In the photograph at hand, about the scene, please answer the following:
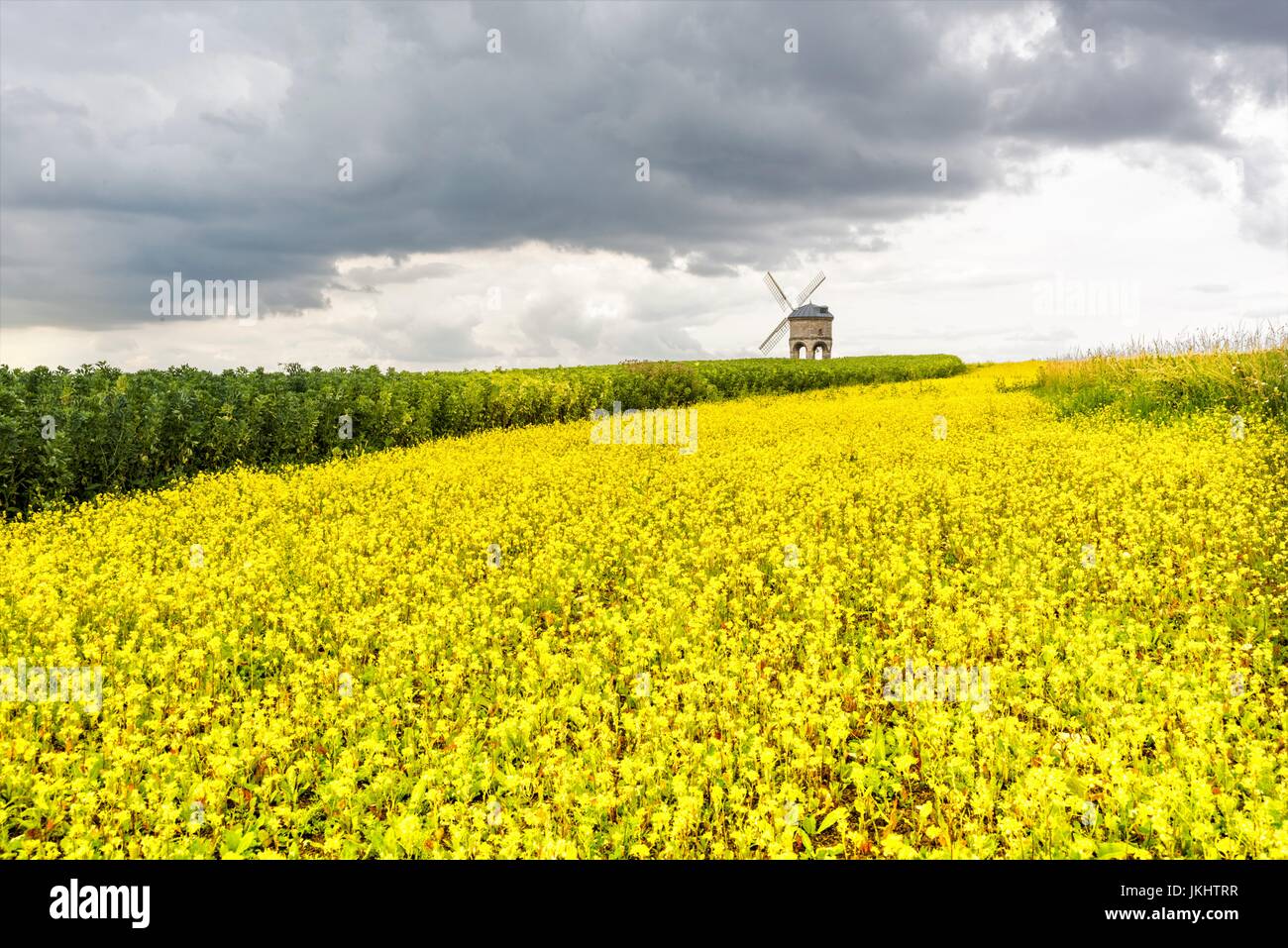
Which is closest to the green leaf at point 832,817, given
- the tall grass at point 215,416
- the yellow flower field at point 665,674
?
the yellow flower field at point 665,674

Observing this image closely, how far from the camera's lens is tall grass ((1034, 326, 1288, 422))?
61.3 ft

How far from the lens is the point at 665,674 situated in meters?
6.14

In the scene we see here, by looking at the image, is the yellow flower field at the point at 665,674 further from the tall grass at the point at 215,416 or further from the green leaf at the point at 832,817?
the tall grass at the point at 215,416

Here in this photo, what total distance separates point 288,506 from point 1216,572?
40.2 feet

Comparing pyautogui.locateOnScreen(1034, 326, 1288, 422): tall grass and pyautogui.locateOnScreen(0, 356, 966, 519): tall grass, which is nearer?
pyautogui.locateOnScreen(0, 356, 966, 519): tall grass

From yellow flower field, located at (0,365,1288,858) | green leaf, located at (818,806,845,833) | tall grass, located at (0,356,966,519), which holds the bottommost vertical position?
green leaf, located at (818,806,845,833)

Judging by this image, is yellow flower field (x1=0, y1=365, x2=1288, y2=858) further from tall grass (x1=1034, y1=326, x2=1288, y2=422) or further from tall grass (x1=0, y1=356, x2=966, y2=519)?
tall grass (x1=1034, y1=326, x2=1288, y2=422)

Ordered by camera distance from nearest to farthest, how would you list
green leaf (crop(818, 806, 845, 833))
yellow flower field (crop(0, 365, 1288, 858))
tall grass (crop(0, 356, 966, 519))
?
green leaf (crop(818, 806, 845, 833)) < yellow flower field (crop(0, 365, 1288, 858)) < tall grass (crop(0, 356, 966, 519))

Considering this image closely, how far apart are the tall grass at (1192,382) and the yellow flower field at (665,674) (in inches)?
340

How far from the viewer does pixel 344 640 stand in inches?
275

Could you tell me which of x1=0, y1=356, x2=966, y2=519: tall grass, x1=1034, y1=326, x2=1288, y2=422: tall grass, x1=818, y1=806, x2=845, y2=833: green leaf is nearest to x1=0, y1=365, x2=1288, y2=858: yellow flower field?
x1=818, y1=806, x2=845, y2=833: green leaf

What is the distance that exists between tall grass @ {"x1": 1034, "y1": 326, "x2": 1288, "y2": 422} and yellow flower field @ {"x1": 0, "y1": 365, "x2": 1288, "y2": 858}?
8633 mm
